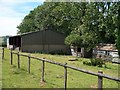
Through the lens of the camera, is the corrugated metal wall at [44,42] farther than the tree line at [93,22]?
Yes

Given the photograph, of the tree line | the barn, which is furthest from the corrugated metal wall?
the tree line

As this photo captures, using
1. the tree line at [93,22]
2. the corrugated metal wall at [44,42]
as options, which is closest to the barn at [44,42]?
the corrugated metal wall at [44,42]

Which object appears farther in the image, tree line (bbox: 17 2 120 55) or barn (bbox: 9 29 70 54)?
barn (bbox: 9 29 70 54)

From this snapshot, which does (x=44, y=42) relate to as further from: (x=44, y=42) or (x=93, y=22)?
(x=93, y=22)

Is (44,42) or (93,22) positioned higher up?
(93,22)

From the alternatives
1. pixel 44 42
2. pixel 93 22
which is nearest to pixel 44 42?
pixel 44 42

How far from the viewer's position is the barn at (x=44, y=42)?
5344cm

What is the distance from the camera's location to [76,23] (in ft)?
164

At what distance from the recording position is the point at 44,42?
54.4 meters

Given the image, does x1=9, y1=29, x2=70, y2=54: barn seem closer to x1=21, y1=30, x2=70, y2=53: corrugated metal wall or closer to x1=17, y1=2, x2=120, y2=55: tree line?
x1=21, y1=30, x2=70, y2=53: corrugated metal wall

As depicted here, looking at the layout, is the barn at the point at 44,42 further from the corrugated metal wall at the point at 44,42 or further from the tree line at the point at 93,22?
the tree line at the point at 93,22

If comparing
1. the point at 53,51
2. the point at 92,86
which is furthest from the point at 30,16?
the point at 92,86

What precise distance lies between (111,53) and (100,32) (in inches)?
178

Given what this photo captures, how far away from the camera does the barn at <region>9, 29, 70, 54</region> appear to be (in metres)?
53.4
